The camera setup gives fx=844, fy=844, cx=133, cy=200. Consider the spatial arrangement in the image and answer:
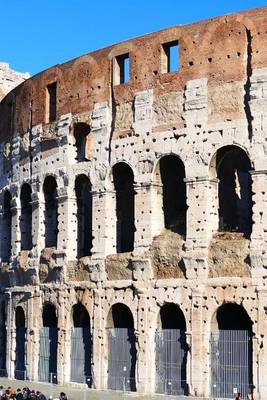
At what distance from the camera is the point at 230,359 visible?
66.1ft

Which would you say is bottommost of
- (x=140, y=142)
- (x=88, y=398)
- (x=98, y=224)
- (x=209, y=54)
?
(x=88, y=398)

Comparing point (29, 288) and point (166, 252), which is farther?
point (29, 288)

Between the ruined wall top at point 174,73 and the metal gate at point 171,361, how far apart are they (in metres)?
5.41

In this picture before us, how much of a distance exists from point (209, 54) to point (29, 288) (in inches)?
370

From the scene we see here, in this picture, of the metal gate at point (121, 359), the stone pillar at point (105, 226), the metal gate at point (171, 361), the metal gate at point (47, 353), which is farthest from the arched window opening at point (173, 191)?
the metal gate at point (47, 353)

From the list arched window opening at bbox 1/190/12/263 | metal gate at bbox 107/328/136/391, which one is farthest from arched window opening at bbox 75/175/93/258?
arched window opening at bbox 1/190/12/263

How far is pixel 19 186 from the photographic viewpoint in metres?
A: 27.5

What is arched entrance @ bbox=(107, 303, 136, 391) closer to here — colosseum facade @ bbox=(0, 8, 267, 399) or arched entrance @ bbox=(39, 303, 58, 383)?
colosseum facade @ bbox=(0, 8, 267, 399)

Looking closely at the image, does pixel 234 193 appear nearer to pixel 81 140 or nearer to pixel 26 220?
pixel 81 140

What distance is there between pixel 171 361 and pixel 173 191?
4.65 metres

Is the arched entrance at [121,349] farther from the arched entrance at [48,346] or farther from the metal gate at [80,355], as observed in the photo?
the arched entrance at [48,346]

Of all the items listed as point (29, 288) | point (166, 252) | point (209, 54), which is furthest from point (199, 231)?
point (29, 288)

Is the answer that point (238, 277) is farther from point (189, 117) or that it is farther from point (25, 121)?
point (25, 121)

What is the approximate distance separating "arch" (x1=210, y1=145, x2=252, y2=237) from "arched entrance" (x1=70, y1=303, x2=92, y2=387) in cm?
491
